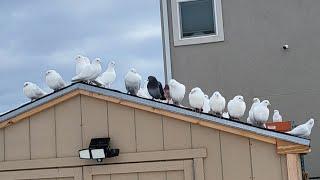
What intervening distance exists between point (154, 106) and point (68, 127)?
3.05ft

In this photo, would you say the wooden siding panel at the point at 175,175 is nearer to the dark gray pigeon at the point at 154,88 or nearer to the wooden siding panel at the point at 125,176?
the wooden siding panel at the point at 125,176

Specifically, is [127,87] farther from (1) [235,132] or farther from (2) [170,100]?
(1) [235,132]


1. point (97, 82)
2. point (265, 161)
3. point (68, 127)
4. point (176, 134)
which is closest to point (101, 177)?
point (68, 127)

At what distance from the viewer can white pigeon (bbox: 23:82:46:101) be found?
6418 millimetres

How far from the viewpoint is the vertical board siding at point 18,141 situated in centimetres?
611

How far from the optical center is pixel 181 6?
10.1m

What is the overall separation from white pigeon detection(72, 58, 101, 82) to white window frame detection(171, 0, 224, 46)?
3.70 metres

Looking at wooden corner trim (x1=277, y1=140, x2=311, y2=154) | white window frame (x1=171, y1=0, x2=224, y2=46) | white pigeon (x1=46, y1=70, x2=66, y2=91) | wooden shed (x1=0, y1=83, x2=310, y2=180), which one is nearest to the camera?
wooden corner trim (x1=277, y1=140, x2=311, y2=154)

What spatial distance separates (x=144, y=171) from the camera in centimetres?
587

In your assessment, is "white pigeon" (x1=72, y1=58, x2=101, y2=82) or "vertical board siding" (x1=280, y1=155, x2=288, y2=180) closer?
"vertical board siding" (x1=280, y1=155, x2=288, y2=180)

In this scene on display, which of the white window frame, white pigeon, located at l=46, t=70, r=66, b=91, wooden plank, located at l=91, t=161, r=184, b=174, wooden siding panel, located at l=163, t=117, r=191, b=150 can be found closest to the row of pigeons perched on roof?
white pigeon, located at l=46, t=70, r=66, b=91

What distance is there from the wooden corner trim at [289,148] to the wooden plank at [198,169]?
752 mm

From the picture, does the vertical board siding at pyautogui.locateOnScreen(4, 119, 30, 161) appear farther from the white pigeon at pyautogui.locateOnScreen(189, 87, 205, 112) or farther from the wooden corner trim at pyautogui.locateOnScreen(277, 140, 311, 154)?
the wooden corner trim at pyautogui.locateOnScreen(277, 140, 311, 154)

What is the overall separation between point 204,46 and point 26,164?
15.0 ft
